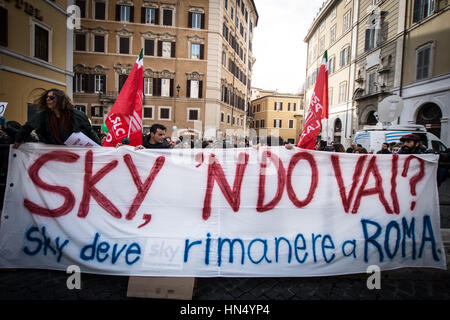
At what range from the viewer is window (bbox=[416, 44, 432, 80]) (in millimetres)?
14623

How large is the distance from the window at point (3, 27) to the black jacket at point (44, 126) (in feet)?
36.1

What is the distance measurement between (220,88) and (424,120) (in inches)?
749

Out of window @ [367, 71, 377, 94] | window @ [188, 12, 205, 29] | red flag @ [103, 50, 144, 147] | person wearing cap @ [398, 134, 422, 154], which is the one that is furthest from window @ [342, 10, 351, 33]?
red flag @ [103, 50, 144, 147]

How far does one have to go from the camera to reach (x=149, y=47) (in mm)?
25859

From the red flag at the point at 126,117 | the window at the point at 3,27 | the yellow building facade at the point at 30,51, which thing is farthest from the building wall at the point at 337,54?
the window at the point at 3,27

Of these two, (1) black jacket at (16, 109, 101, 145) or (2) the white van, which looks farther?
(2) the white van

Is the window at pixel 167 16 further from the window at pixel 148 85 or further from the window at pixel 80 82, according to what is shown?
the window at pixel 80 82

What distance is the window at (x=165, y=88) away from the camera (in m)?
26.3

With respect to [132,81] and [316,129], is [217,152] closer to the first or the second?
[316,129]

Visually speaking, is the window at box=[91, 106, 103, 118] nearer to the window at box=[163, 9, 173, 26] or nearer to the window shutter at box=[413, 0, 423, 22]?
the window at box=[163, 9, 173, 26]

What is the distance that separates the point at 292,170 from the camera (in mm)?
2930

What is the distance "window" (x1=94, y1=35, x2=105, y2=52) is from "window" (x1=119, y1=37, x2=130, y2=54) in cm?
172
